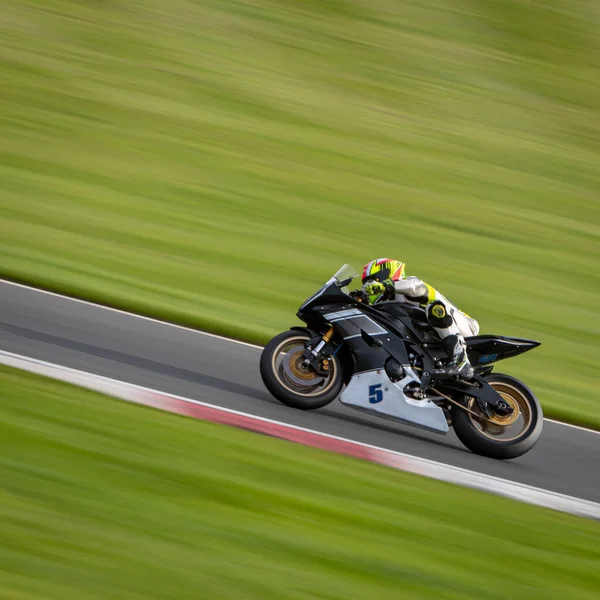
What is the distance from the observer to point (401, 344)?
8094mm

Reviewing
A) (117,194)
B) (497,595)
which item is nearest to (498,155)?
(117,194)

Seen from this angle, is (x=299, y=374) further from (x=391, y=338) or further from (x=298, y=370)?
(x=391, y=338)

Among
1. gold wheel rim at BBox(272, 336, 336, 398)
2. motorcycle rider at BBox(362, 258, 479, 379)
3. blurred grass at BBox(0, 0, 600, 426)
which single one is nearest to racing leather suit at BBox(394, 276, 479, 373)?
motorcycle rider at BBox(362, 258, 479, 379)

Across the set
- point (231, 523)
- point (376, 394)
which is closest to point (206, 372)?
point (376, 394)

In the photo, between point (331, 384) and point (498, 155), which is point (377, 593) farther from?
point (498, 155)

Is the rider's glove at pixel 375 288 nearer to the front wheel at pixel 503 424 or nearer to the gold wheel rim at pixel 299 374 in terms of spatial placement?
the gold wheel rim at pixel 299 374

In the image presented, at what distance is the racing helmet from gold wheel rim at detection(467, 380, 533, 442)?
129cm

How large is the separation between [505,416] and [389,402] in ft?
3.39

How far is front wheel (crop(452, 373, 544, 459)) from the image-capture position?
25.6ft

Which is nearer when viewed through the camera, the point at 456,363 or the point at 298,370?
the point at 456,363

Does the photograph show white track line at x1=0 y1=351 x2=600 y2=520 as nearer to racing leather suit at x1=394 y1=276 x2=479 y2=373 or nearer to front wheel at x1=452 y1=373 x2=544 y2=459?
front wheel at x1=452 y1=373 x2=544 y2=459

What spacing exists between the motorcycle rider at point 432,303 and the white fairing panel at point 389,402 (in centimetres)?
33

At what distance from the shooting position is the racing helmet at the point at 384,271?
8250mm

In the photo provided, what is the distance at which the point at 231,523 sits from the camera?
581 cm
